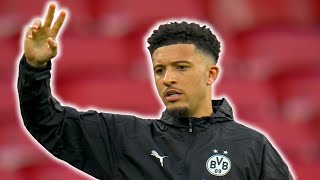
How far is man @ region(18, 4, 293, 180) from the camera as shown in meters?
2.26

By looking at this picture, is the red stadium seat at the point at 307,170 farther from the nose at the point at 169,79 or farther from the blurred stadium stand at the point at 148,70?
the nose at the point at 169,79

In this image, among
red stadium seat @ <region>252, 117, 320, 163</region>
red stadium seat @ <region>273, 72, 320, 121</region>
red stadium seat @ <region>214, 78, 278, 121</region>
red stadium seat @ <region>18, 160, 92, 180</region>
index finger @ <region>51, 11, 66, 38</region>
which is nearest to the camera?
index finger @ <region>51, 11, 66, 38</region>

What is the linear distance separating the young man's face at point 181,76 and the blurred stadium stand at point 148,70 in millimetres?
2434

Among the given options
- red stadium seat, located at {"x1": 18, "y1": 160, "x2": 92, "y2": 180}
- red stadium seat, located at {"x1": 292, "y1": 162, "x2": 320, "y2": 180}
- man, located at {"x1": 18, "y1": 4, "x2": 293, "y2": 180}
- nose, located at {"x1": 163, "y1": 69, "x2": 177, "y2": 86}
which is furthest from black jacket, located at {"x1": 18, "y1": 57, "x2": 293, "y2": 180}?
red stadium seat, located at {"x1": 292, "y1": 162, "x2": 320, "y2": 180}

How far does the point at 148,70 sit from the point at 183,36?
3.08 meters

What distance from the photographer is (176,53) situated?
2287 mm

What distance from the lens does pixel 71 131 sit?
2268mm

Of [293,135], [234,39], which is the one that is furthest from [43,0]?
[293,135]

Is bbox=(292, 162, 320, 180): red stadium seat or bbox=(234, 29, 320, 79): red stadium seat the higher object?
bbox=(234, 29, 320, 79): red stadium seat

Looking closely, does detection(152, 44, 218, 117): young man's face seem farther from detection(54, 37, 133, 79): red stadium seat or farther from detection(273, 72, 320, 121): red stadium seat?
detection(273, 72, 320, 121): red stadium seat

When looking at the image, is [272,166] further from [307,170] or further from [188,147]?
[307,170]

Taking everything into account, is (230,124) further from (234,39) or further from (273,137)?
(234,39)

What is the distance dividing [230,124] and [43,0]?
320cm

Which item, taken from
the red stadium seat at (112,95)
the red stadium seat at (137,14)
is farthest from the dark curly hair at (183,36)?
the red stadium seat at (137,14)
